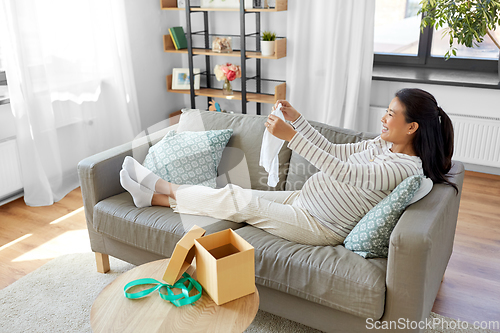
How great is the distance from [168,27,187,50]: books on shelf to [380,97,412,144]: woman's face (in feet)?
8.67

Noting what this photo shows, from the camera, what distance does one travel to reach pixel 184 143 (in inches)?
87.0

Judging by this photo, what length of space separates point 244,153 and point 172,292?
3.40ft

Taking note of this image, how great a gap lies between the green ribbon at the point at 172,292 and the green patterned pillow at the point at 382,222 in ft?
2.00

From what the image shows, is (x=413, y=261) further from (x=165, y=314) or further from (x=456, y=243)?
(x=456, y=243)

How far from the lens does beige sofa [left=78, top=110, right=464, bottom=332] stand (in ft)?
4.74

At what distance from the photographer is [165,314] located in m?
1.30

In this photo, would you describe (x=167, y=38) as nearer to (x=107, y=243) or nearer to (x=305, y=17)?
(x=305, y=17)

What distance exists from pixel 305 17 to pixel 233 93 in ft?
2.86

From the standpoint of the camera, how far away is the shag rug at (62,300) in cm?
185

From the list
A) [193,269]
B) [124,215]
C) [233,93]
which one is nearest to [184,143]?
[124,215]

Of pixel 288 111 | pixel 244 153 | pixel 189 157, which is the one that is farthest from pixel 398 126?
pixel 189 157

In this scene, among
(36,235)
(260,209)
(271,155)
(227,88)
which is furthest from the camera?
(227,88)

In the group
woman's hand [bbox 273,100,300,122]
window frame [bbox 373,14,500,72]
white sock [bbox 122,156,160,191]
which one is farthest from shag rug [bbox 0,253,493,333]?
window frame [bbox 373,14,500,72]

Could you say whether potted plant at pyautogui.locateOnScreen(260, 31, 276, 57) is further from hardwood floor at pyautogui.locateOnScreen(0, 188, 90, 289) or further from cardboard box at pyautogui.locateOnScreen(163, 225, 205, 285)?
cardboard box at pyautogui.locateOnScreen(163, 225, 205, 285)
